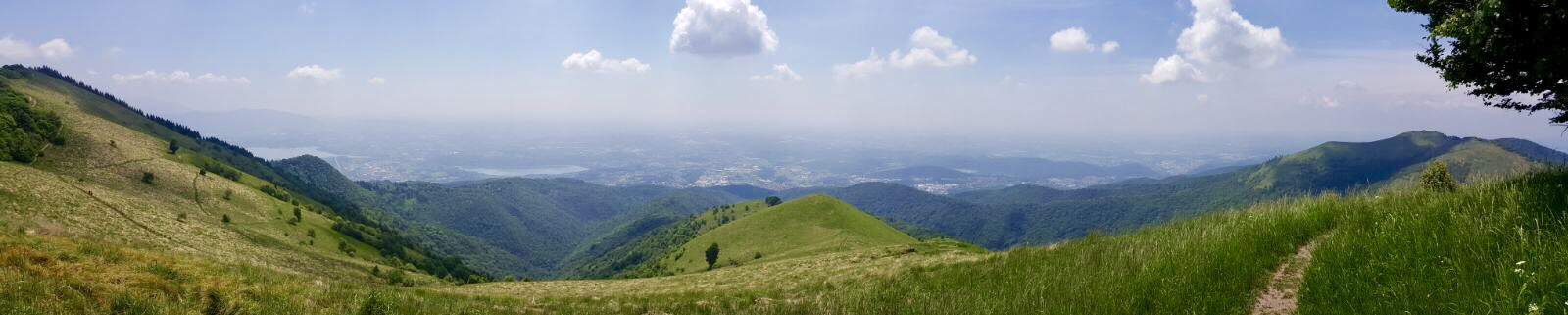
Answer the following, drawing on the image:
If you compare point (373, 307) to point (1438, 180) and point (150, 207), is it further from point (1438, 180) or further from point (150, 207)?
point (150, 207)

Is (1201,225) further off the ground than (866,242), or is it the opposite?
(1201,225)

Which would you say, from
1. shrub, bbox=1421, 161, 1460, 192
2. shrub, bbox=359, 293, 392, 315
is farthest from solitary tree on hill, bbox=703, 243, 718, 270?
shrub, bbox=1421, 161, 1460, 192

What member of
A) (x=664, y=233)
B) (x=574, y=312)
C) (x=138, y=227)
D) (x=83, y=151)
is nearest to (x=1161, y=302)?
(x=574, y=312)

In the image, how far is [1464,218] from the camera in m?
6.17

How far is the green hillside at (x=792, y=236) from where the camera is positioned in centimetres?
9069

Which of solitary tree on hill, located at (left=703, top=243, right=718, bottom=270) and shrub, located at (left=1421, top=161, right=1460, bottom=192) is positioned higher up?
shrub, located at (left=1421, top=161, right=1460, bottom=192)

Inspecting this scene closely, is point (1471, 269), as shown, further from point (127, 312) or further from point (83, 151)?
point (83, 151)

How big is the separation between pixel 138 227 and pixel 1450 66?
70.5 m

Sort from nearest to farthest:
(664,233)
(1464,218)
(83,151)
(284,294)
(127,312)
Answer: (1464,218), (127,312), (284,294), (83,151), (664,233)

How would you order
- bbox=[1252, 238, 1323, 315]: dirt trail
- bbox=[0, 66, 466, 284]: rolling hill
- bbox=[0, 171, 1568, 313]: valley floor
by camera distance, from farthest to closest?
1. bbox=[0, 66, 466, 284]: rolling hill
2. bbox=[1252, 238, 1323, 315]: dirt trail
3. bbox=[0, 171, 1568, 313]: valley floor

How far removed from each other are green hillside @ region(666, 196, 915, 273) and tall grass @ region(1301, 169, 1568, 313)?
76.2 m

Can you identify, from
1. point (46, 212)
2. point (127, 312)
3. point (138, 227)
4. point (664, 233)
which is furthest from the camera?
point (664, 233)

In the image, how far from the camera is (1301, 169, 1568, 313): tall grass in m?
4.59

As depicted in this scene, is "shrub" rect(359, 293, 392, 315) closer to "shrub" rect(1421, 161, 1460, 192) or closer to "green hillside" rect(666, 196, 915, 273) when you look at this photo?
"shrub" rect(1421, 161, 1460, 192)
